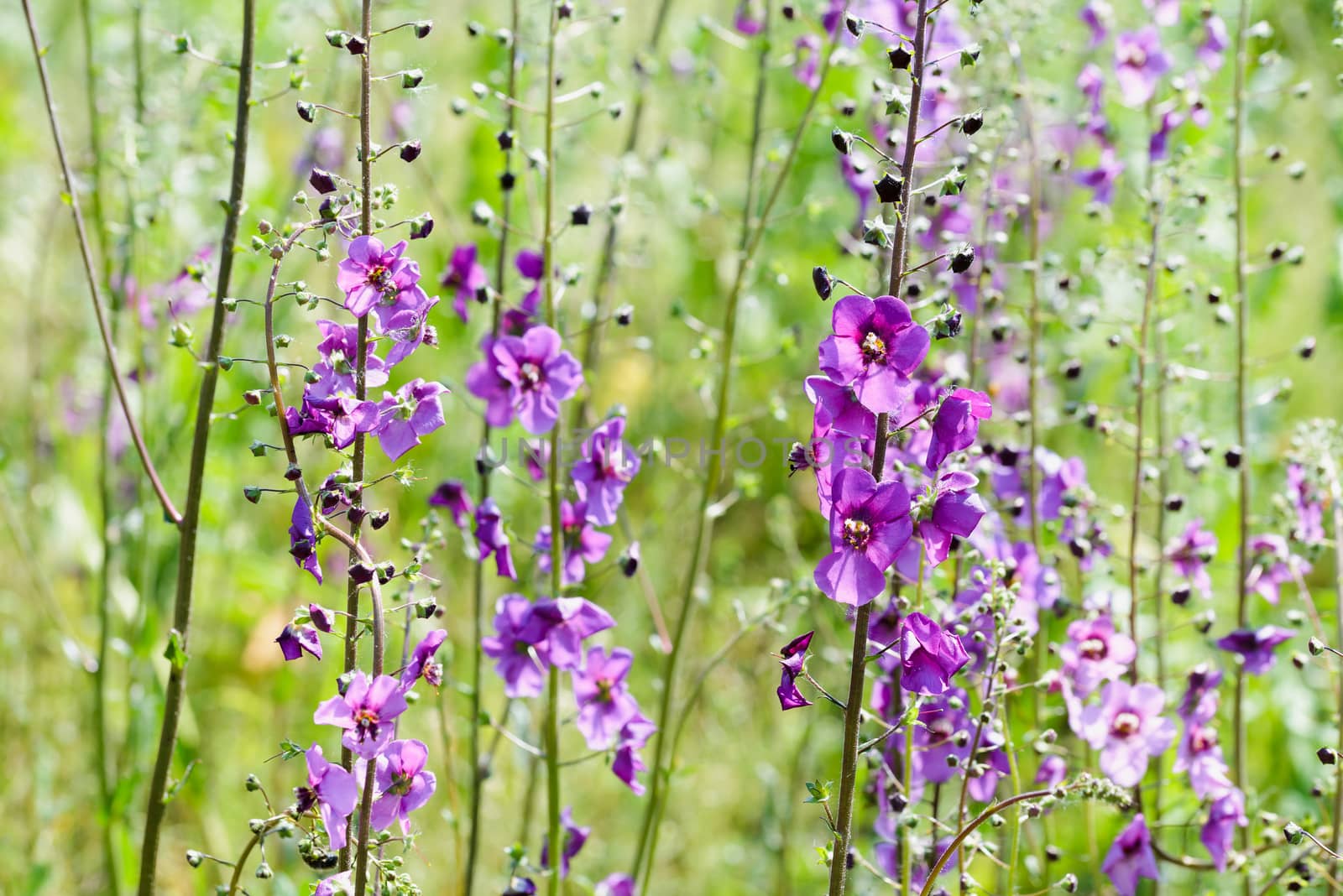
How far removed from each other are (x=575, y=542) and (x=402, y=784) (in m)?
0.86

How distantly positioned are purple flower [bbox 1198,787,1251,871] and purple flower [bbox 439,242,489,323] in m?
2.20

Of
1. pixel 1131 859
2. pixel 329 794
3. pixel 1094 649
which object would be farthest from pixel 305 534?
pixel 1131 859

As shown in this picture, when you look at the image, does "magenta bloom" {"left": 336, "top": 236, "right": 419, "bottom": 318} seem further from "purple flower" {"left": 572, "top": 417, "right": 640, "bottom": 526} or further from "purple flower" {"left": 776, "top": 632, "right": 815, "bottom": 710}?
"purple flower" {"left": 776, "top": 632, "right": 815, "bottom": 710}

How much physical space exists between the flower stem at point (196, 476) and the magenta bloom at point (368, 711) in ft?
1.73

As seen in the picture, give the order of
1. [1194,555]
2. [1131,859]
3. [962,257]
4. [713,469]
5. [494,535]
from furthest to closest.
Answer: [713,469]
[1194,555]
[1131,859]
[494,535]
[962,257]

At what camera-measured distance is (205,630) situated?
17.1 feet

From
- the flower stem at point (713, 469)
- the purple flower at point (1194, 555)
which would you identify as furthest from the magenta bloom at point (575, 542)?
the purple flower at point (1194, 555)

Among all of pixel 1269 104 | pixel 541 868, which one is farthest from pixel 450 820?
pixel 1269 104

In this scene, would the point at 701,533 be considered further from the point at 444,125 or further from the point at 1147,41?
the point at 444,125

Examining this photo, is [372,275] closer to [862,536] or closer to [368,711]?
[368,711]

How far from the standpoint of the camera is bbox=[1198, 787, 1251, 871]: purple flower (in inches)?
113

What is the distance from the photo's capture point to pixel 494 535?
2.68 meters

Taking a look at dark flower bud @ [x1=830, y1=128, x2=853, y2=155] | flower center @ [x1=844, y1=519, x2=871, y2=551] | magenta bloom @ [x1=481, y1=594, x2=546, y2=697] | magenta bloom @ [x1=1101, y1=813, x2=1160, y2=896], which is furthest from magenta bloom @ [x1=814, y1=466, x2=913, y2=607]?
magenta bloom @ [x1=1101, y1=813, x2=1160, y2=896]

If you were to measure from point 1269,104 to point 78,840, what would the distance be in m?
5.78
